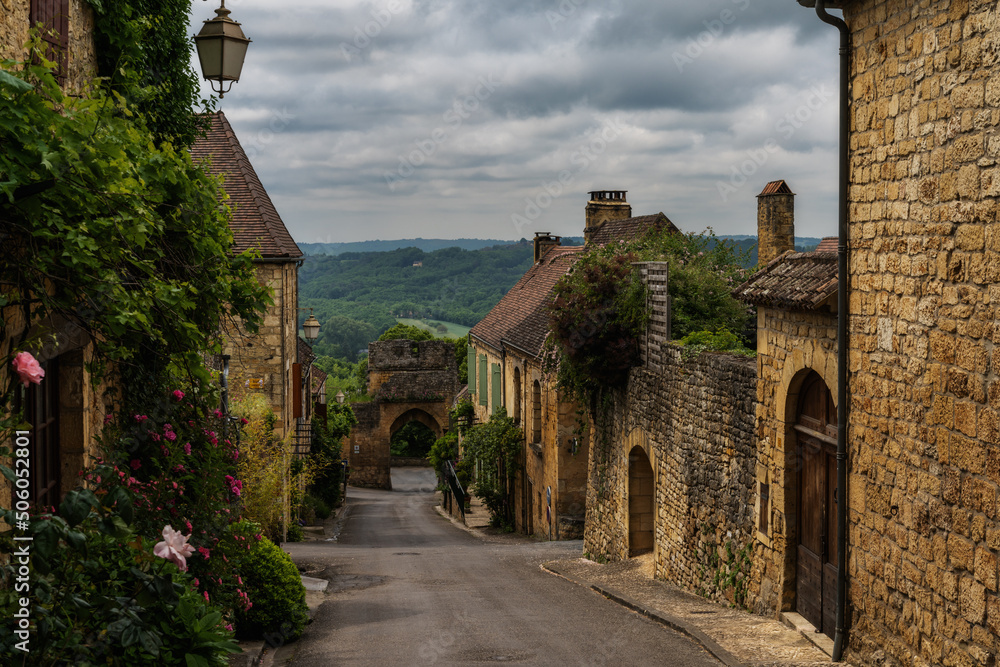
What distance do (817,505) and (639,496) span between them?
5836 millimetres

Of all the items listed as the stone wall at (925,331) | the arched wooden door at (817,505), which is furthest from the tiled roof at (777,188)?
the stone wall at (925,331)

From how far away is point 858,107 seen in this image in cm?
610

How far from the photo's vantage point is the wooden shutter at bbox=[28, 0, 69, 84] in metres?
5.12

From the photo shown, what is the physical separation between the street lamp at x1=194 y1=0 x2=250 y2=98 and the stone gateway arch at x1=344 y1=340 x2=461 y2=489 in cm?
3305

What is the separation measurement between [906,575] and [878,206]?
2.42 meters

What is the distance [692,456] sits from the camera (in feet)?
34.3

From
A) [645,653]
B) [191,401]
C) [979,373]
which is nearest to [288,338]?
[191,401]

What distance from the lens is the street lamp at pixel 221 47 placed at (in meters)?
6.40

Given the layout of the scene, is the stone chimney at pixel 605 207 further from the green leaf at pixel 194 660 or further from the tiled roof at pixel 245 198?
the green leaf at pixel 194 660

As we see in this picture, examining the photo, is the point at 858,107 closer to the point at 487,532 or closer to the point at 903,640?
the point at 903,640

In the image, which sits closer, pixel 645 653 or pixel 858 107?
pixel 858 107

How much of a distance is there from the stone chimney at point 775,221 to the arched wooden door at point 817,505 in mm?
8185

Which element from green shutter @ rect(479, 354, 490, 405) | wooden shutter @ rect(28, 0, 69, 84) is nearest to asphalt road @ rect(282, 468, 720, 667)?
wooden shutter @ rect(28, 0, 69, 84)

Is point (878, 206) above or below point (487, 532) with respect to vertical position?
above
